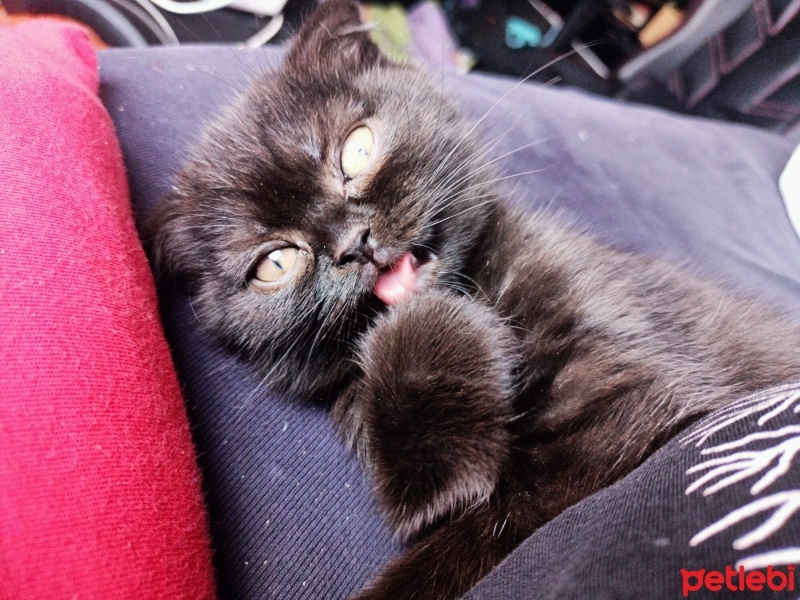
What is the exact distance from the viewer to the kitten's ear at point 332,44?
1.00 metres

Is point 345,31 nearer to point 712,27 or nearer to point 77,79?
point 77,79

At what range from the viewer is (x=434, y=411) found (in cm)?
66

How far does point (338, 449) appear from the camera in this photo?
85 centimetres

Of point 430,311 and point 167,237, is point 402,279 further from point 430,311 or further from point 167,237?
point 167,237

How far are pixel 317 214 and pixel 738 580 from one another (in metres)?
0.68

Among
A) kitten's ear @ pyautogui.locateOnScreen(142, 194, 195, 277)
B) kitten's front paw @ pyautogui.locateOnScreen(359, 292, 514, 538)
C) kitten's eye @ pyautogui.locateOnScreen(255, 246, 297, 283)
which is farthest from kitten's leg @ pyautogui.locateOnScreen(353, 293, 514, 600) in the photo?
kitten's ear @ pyautogui.locateOnScreen(142, 194, 195, 277)

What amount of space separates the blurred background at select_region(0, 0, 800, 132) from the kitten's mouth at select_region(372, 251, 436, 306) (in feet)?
1.98

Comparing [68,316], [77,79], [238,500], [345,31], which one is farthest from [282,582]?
[345,31]

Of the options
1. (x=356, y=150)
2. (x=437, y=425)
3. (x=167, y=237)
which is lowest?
(x=167, y=237)

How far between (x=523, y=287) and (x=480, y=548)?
40cm

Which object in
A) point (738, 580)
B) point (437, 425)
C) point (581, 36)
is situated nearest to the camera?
point (738, 580)

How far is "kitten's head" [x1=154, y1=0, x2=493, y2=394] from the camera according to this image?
805 millimetres

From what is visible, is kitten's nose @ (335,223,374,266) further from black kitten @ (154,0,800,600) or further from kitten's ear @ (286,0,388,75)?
kitten's ear @ (286,0,388,75)

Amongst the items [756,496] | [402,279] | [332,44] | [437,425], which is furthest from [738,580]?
[332,44]
